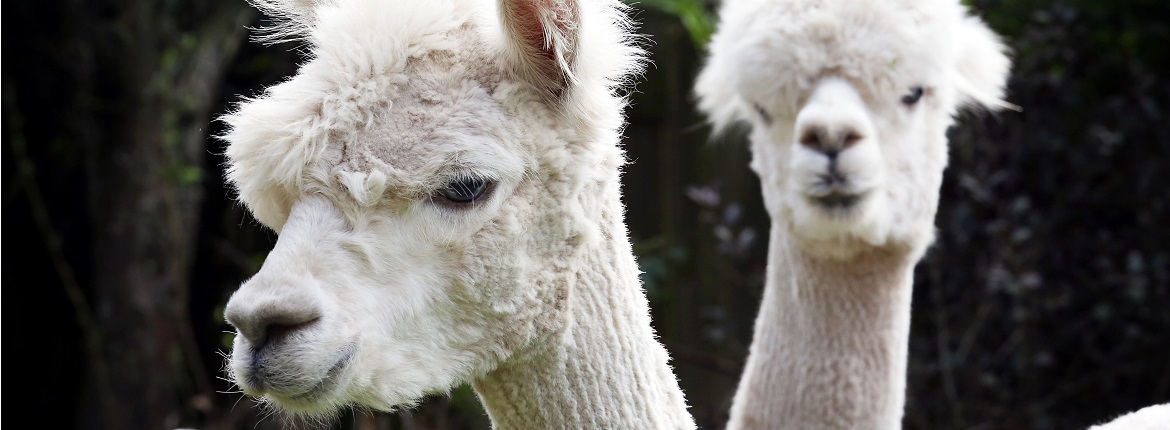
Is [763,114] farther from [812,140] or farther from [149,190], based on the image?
[149,190]

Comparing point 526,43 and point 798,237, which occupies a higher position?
point 798,237

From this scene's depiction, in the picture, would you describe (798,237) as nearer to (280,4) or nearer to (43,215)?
(280,4)

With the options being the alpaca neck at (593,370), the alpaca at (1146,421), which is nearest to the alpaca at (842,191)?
the alpaca at (1146,421)

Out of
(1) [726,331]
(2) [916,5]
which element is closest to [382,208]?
(2) [916,5]

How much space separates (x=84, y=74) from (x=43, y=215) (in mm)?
906

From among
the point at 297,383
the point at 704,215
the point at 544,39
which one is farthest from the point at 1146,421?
the point at 704,215

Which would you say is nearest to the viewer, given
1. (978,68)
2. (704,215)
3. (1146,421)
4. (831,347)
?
(1146,421)

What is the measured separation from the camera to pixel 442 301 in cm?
177

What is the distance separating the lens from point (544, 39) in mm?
1842

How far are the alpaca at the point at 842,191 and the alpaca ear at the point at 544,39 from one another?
1.37 metres

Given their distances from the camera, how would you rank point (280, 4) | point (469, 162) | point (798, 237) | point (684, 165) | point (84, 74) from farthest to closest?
point (684, 165) < point (84, 74) < point (798, 237) < point (280, 4) < point (469, 162)

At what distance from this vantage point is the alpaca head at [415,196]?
1.68 meters

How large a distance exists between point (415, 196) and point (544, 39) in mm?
358

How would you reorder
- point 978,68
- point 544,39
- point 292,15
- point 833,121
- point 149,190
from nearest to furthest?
point 544,39 → point 292,15 → point 833,121 → point 978,68 → point 149,190
